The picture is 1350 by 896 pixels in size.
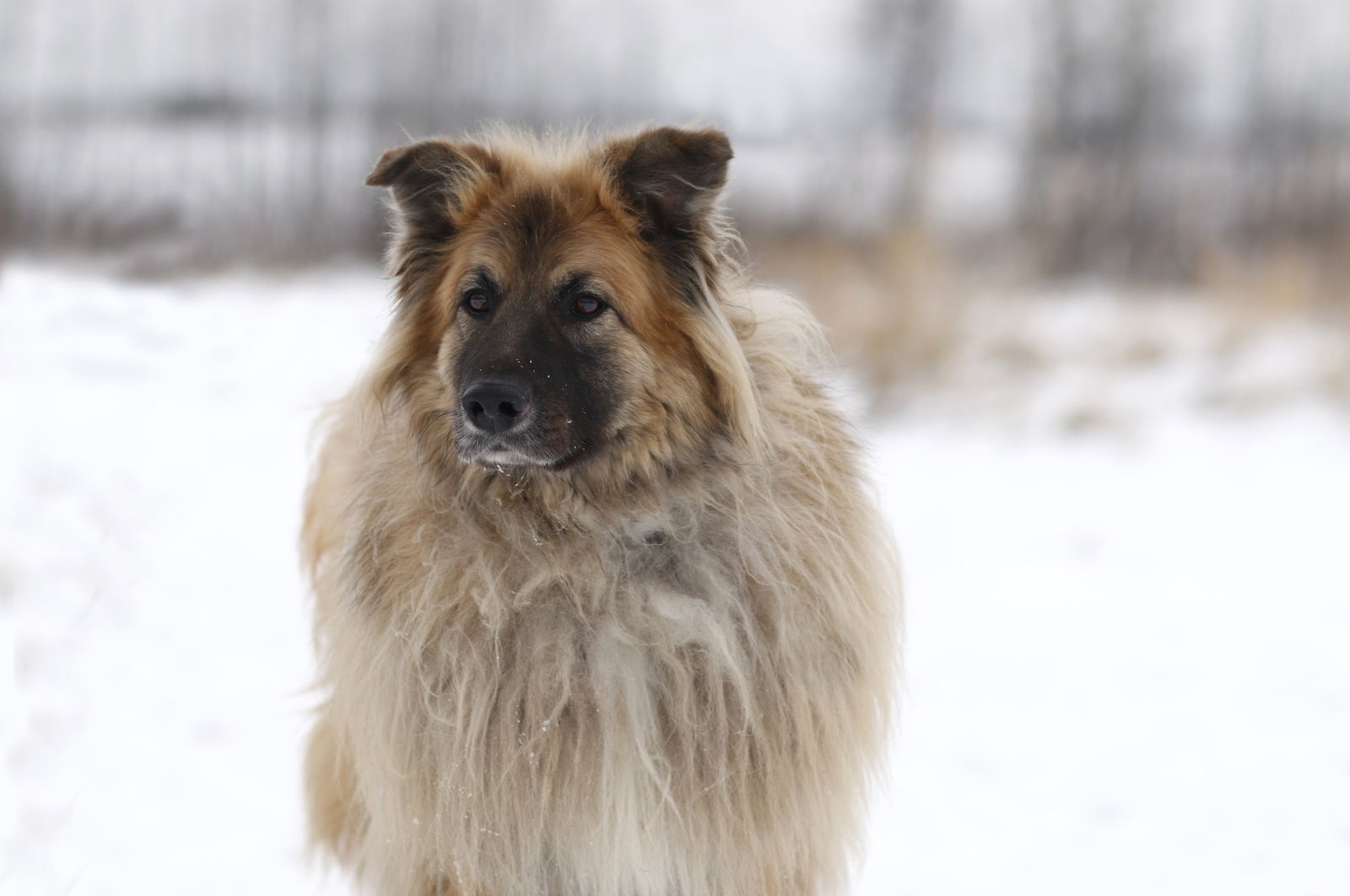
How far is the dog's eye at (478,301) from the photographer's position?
2.71m

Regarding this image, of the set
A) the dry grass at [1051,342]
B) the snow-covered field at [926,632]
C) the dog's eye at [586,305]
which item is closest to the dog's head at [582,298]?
the dog's eye at [586,305]

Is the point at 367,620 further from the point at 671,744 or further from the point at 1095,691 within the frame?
the point at 1095,691

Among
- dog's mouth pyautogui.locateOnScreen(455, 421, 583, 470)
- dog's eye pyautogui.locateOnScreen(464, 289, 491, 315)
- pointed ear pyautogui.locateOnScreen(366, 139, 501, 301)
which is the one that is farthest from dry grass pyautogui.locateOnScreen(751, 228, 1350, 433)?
dog's mouth pyautogui.locateOnScreen(455, 421, 583, 470)

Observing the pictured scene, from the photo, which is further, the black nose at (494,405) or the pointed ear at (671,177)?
the pointed ear at (671,177)

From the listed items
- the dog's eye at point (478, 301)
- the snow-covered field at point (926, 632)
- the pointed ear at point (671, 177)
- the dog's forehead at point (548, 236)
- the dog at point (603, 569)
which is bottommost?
the snow-covered field at point (926, 632)

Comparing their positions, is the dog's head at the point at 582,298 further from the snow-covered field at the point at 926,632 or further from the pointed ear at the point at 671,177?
the snow-covered field at the point at 926,632

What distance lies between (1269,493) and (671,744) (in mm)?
5983

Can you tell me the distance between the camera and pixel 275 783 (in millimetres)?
3855

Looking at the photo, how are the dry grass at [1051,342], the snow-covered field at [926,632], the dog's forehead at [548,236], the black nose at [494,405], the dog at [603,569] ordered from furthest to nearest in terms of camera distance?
the dry grass at [1051,342] < the snow-covered field at [926,632] < the dog's forehead at [548,236] < the dog at [603,569] < the black nose at [494,405]

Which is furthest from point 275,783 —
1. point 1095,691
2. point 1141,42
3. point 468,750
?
point 1141,42

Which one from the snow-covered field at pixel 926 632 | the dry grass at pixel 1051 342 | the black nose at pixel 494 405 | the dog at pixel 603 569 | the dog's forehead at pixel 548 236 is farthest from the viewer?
the dry grass at pixel 1051 342

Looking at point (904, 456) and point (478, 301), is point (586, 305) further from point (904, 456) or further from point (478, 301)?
point (904, 456)

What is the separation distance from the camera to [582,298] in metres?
2.67

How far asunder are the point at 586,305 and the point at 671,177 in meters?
0.43
